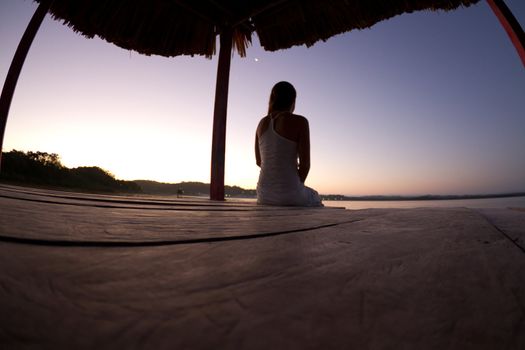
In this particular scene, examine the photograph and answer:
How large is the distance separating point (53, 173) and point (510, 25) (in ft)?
35.6

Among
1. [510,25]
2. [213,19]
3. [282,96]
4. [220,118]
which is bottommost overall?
[282,96]

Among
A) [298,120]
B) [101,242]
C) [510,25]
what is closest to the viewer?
[101,242]

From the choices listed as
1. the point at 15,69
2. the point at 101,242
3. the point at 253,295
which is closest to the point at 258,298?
the point at 253,295

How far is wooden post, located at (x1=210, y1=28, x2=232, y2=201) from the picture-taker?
338 centimetres

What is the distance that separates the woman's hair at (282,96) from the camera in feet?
6.91

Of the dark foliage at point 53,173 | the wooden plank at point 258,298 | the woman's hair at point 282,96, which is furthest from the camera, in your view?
the dark foliage at point 53,173

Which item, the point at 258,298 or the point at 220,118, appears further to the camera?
the point at 220,118

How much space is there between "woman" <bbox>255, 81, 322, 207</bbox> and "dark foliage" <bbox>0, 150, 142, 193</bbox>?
5.96 metres

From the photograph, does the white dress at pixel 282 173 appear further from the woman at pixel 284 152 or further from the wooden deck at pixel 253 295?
the wooden deck at pixel 253 295

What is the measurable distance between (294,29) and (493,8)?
2328 millimetres

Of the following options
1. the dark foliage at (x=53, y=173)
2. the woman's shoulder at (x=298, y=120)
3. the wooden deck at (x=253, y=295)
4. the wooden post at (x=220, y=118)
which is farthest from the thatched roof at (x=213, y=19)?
the dark foliage at (x=53, y=173)

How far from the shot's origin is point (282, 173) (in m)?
2.05

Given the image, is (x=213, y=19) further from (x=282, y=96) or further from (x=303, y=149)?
(x=303, y=149)

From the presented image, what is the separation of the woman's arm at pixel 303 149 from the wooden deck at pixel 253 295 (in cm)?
161
